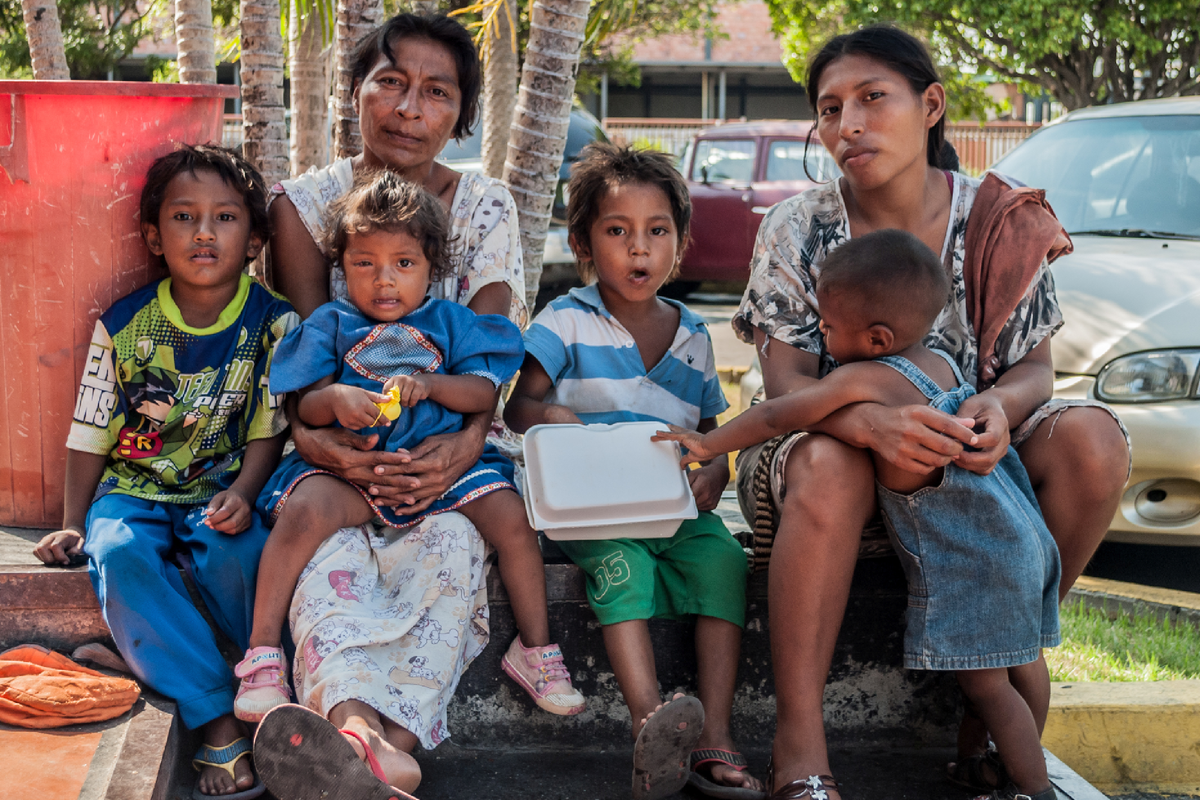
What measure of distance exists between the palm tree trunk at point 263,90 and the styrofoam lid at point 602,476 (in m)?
2.29

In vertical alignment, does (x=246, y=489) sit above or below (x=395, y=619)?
above

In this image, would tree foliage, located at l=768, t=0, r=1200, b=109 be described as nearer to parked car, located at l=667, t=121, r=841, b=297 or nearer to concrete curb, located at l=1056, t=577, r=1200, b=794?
parked car, located at l=667, t=121, r=841, b=297

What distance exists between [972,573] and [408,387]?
126 cm

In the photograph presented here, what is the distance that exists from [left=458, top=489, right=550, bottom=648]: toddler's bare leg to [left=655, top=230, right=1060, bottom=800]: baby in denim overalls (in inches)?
17.1

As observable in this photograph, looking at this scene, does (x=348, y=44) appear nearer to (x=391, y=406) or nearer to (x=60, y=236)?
(x=60, y=236)

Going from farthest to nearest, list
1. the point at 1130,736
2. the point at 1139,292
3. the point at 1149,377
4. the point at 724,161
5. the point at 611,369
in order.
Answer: the point at 724,161 < the point at 1139,292 < the point at 1149,377 < the point at 1130,736 < the point at 611,369

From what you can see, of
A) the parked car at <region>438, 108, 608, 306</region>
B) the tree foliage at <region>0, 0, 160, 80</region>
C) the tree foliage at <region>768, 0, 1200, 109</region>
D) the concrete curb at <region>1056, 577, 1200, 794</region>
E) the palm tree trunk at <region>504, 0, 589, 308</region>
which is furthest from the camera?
the tree foliage at <region>0, 0, 160, 80</region>

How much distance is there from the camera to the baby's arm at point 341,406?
96.5 inches

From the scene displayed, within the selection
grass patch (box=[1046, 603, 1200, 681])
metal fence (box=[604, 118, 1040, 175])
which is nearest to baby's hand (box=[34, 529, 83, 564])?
grass patch (box=[1046, 603, 1200, 681])

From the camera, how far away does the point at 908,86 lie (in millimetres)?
2717

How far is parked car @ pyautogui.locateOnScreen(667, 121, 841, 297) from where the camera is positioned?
39.5 ft

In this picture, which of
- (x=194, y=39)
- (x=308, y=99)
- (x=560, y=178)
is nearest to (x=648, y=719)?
(x=308, y=99)

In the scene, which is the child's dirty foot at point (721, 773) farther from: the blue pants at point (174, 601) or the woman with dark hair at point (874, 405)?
the blue pants at point (174, 601)

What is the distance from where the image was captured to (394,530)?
2572mm
